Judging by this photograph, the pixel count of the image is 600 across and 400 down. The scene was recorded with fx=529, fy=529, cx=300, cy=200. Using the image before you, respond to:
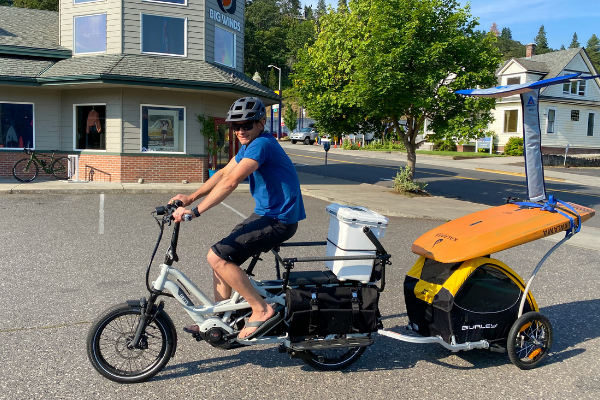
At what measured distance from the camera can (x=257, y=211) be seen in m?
4.11

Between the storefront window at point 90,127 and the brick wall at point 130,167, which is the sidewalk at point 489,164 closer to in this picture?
the brick wall at point 130,167

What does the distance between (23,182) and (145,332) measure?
1479cm

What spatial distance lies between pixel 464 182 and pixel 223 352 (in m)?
18.8

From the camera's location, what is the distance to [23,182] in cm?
1655

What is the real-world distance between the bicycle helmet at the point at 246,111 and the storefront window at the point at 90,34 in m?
15.6

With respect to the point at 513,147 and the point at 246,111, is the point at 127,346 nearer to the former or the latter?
the point at 246,111

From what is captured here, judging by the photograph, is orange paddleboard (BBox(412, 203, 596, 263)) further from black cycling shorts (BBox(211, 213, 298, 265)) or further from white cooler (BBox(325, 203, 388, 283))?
black cycling shorts (BBox(211, 213, 298, 265))

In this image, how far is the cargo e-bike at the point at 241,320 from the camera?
3865 millimetres

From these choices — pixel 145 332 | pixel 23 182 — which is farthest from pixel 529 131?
pixel 23 182

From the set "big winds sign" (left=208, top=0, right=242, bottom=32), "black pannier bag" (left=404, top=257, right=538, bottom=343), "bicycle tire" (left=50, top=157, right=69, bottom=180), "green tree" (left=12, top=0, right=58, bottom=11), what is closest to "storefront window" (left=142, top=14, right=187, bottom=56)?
"big winds sign" (left=208, top=0, right=242, bottom=32)

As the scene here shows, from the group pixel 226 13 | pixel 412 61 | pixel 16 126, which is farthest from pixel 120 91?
pixel 412 61

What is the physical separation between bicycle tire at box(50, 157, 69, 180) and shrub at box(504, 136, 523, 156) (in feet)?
95.1

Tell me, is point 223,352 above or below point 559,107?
below

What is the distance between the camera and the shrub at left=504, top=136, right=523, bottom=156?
118ft
